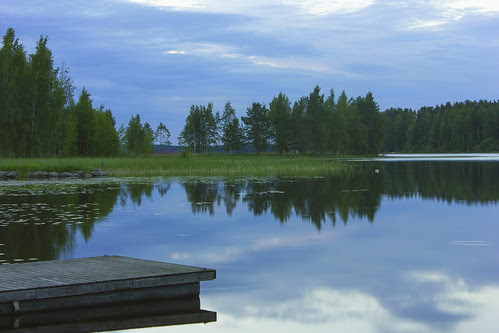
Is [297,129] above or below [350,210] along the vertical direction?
above

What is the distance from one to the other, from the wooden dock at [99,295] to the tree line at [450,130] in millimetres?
131848

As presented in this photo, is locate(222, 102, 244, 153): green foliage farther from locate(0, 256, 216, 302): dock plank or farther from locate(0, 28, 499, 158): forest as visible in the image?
locate(0, 256, 216, 302): dock plank

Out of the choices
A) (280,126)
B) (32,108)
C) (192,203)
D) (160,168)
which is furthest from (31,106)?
(280,126)

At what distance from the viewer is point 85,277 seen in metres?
7.07

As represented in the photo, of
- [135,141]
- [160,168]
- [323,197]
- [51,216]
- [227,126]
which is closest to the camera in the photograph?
[51,216]

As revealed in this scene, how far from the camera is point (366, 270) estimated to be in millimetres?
9258

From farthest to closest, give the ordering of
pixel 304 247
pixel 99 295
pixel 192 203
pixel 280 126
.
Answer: pixel 280 126 < pixel 192 203 < pixel 304 247 < pixel 99 295

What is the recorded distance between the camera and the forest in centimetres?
4841

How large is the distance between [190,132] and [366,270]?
93.2 metres

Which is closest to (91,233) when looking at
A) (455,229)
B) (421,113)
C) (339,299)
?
(339,299)

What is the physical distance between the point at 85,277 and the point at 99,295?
0.34 metres

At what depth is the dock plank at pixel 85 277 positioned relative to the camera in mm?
6555

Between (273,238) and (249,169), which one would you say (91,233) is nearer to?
(273,238)

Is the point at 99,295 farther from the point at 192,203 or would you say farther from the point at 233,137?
the point at 233,137
